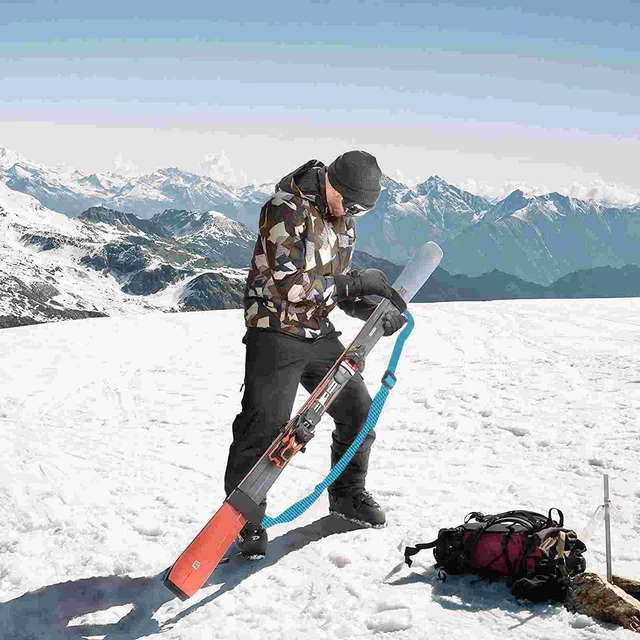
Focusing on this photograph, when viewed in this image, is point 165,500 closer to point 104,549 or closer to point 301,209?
point 104,549

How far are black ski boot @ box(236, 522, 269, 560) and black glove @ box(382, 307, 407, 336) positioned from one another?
1592 mm

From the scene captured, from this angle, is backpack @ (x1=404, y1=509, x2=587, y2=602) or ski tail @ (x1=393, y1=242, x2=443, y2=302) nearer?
backpack @ (x1=404, y1=509, x2=587, y2=602)

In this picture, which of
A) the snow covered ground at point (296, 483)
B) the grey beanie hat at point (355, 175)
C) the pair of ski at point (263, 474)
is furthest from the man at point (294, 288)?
the snow covered ground at point (296, 483)

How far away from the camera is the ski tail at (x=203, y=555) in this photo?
3545 millimetres

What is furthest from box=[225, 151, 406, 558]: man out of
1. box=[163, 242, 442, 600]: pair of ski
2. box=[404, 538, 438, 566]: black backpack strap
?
box=[404, 538, 438, 566]: black backpack strap

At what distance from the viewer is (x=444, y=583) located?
3.82 m

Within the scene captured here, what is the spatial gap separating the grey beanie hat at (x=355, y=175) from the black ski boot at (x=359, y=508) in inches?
85.2

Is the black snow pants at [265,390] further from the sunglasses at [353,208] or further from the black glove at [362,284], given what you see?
the sunglasses at [353,208]

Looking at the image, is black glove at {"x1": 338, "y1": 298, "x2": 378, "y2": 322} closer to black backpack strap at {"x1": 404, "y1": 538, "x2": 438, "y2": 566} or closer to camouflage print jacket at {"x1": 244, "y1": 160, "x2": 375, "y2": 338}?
camouflage print jacket at {"x1": 244, "y1": 160, "x2": 375, "y2": 338}

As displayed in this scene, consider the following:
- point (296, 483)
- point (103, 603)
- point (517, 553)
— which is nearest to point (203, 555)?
point (103, 603)

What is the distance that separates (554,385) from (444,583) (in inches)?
221

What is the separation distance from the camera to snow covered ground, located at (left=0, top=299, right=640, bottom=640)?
3.57 m

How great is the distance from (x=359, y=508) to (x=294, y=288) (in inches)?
70.5

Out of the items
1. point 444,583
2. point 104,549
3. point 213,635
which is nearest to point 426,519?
point 444,583
